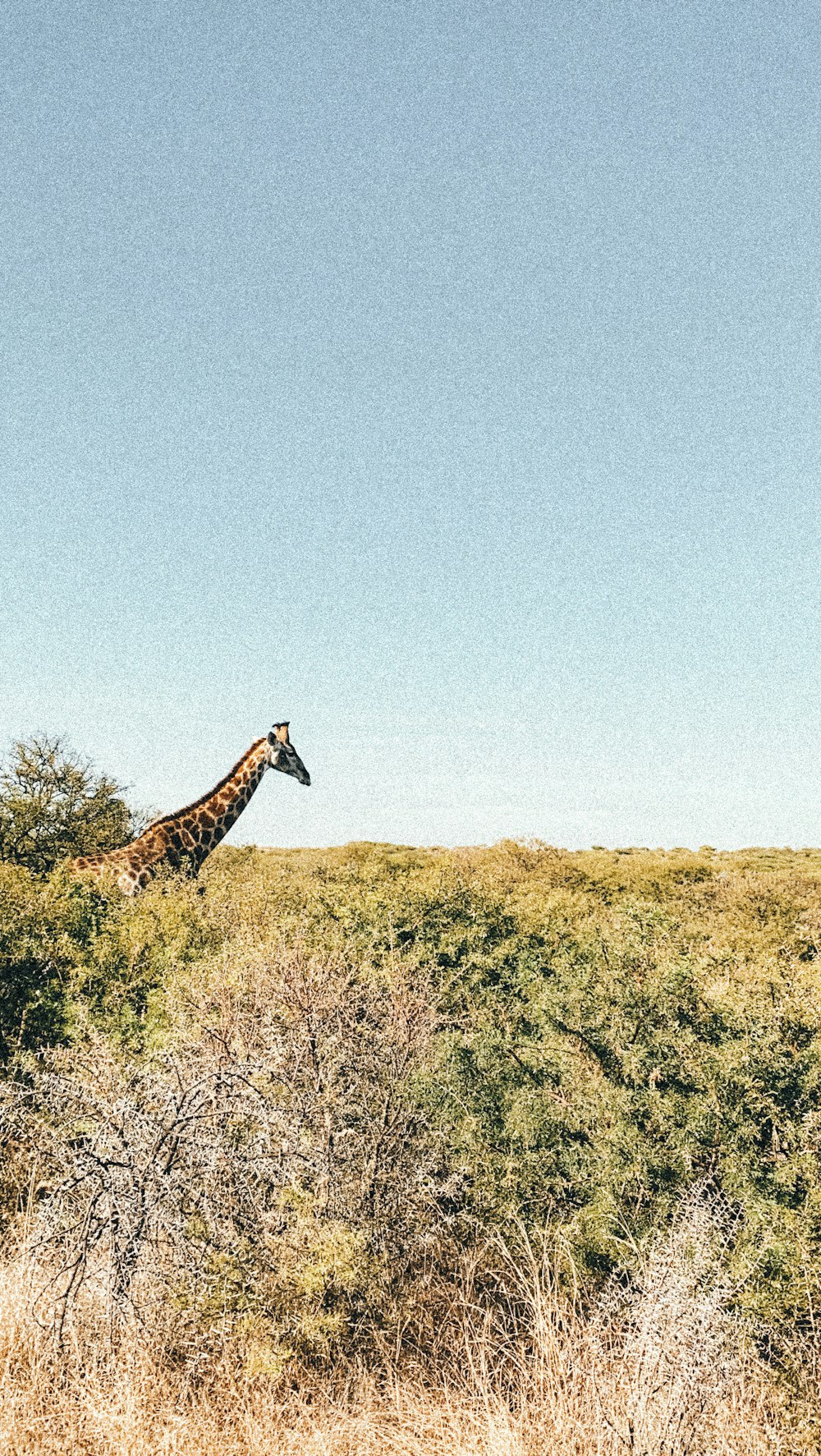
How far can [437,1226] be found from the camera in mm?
6438

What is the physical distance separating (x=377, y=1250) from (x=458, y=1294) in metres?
0.53

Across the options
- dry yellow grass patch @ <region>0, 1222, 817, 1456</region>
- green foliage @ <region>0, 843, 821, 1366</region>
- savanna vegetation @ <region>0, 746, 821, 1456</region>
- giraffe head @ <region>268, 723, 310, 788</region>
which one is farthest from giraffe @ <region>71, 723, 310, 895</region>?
dry yellow grass patch @ <region>0, 1222, 817, 1456</region>

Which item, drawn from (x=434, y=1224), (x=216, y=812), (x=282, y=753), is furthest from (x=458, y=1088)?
(x=282, y=753)

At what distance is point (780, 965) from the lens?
32.8ft

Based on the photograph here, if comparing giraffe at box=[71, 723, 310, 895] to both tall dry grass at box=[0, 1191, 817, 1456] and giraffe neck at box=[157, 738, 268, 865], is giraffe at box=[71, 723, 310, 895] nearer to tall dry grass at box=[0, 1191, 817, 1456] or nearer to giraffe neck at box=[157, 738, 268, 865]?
giraffe neck at box=[157, 738, 268, 865]

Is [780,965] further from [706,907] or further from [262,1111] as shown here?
[706,907]

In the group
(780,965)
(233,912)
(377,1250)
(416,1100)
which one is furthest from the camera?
(233,912)

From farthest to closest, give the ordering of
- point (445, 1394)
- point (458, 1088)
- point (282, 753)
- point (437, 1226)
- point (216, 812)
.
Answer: point (282, 753), point (216, 812), point (458, 1088), point (437, 1226), point (445, 1394)

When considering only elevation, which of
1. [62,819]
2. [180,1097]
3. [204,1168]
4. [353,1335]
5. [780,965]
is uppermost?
[62,819]

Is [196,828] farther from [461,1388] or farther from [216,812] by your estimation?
[461,1388]

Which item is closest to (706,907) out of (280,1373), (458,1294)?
(458,1294)

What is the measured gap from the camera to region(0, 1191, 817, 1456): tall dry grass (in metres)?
4.82

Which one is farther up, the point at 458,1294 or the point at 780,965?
the point at 780,965

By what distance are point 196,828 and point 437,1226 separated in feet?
40.9
